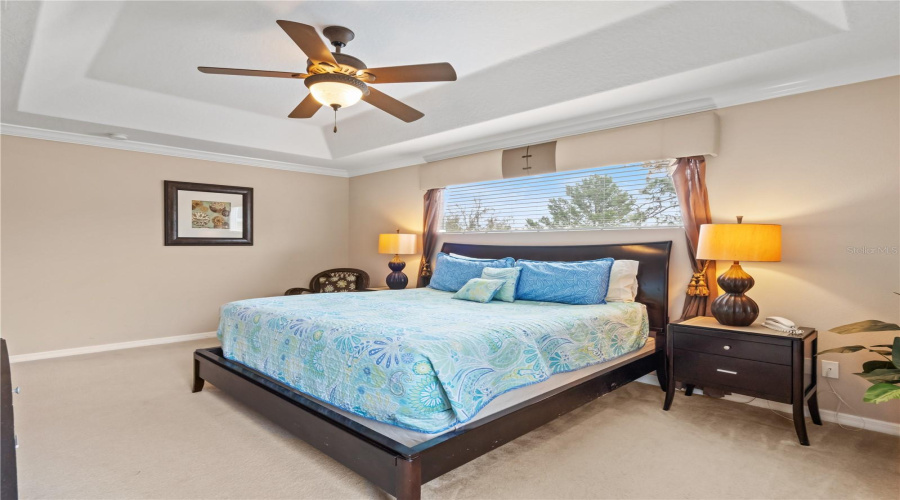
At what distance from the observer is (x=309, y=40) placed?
7.27 feet

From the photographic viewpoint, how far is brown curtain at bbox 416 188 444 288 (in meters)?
5.50

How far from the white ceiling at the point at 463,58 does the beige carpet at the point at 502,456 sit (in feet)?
7.29

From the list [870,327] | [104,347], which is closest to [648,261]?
[870,327]

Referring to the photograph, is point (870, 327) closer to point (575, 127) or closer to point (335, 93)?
point (575, 127)

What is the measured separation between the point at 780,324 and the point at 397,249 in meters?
3.75

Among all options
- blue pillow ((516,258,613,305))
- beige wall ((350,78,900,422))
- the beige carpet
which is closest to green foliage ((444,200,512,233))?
blue pillow ((516,258,613,305))

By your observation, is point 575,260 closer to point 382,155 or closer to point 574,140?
point 574,140

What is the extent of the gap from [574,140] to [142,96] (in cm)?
388

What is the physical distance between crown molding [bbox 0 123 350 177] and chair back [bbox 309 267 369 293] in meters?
1.43

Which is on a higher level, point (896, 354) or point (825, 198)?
point (825, 198)

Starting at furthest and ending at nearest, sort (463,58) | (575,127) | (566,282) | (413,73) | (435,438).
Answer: (575,127)
(566,282)
(463,58)
(413,73)
(435,438)

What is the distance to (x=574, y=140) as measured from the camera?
412 cm

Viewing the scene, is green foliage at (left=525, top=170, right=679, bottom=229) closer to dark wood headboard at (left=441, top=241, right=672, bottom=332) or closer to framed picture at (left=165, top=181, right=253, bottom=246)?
dark wood headboard at (left=441, top=241, right=672, bottom=332)

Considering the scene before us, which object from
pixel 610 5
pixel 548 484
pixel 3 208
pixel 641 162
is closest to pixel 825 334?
pixel 641 162
